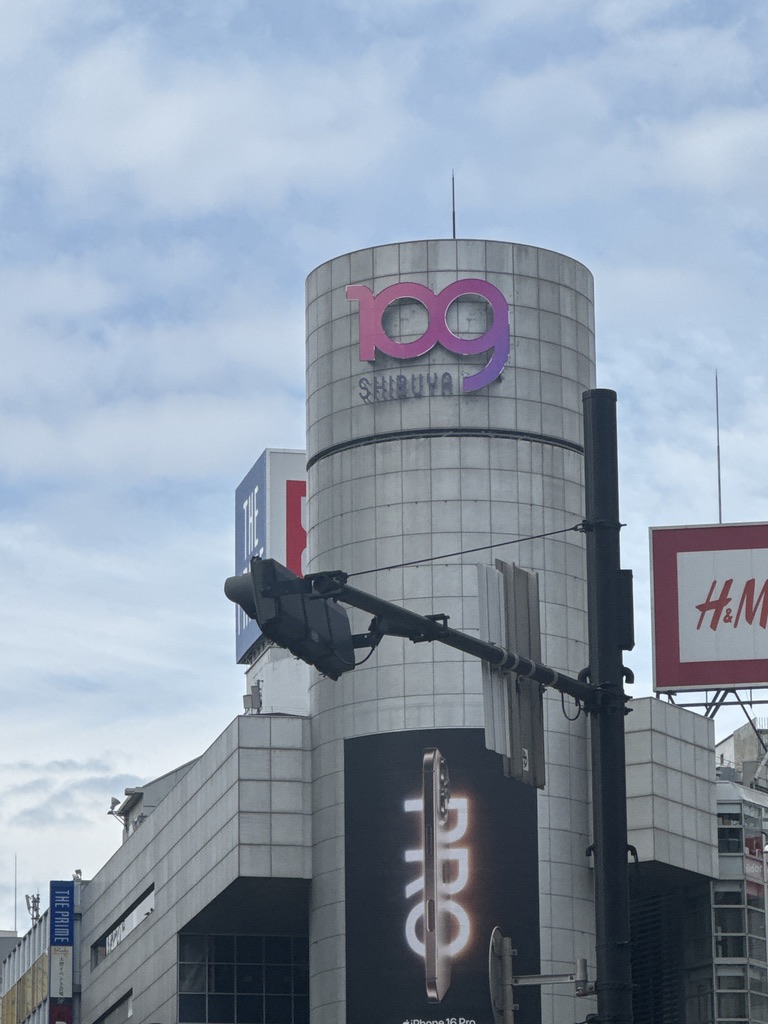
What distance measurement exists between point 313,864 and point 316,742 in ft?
13.4

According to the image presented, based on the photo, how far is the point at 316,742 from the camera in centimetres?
6688

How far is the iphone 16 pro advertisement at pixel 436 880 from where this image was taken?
61938 millimetres

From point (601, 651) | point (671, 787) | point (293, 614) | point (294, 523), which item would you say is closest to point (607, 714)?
point (601, 651)

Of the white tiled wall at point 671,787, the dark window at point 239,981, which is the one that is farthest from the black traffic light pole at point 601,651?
the dark window at point 239,981

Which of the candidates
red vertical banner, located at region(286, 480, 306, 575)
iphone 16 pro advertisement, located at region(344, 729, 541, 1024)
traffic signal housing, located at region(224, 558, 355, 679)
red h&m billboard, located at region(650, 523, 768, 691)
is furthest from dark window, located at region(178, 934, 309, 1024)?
traffic signal housing, located at region(224, 558, 355, 679)

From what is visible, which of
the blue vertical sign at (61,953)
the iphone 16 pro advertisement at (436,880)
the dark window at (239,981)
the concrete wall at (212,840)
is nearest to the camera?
the iphone 16 pro advertisement at (436,880)

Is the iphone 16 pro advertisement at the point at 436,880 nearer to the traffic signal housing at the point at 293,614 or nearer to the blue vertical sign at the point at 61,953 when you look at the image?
the blue vertical sign at the point at 61,953

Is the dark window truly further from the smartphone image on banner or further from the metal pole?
the metal pole

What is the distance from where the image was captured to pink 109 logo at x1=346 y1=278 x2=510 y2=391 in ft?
218

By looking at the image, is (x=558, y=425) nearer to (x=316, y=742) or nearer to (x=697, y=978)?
(x=316, y=742)

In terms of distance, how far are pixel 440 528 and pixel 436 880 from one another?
1151cm

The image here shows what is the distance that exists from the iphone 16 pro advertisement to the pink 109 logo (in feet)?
41.8

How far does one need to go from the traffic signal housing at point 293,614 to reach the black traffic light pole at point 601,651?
0.07ft

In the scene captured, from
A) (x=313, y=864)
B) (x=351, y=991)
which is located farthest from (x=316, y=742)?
(x=351, y=991)
